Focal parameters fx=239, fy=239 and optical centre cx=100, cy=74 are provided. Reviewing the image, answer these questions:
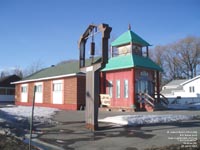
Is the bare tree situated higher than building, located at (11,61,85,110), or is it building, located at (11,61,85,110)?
the bare tree

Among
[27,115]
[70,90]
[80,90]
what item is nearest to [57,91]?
[70,90]

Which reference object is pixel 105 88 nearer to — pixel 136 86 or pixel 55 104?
pixel 136 86

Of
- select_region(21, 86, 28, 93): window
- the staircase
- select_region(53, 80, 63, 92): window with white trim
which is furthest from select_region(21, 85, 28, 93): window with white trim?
the staircase

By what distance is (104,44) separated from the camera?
10.5m

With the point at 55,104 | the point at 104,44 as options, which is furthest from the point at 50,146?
the point at 55,104

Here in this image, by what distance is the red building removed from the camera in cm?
2095

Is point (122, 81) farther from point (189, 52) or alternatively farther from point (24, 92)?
point (189, 52)

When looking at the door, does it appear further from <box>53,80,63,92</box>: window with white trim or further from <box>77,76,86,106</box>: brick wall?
<box>77,76,86,106</box>: brick wall

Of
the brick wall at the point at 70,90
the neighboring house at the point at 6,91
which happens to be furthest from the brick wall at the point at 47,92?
the neighboring house at the point at 6,91

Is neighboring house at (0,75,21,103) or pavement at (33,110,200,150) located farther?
neighboring house at (0,75,21,103)

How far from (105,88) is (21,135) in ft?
48.3

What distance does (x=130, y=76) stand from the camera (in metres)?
21.2

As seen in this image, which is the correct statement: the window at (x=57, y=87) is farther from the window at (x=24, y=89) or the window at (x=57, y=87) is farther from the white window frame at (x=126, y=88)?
the window at (x=24, y=89)

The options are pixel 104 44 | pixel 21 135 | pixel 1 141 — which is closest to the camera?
pixel 1 141
